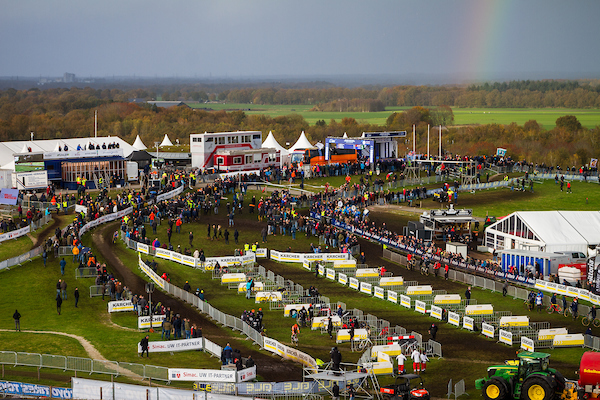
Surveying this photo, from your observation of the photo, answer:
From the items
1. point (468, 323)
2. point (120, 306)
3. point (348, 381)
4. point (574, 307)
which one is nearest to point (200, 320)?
A: point (120, 306)

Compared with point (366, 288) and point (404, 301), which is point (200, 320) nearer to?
point (366, 288)

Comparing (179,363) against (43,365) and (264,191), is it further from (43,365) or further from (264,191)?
(264,191)

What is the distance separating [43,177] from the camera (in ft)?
213

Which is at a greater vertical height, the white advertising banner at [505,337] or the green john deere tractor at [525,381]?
the green john deere tractor at [525,381]

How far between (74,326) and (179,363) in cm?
773

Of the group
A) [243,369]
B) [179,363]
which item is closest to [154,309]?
[179,363]

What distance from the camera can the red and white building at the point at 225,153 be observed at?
79250mm

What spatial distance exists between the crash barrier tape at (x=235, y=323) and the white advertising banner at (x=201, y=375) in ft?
11.0

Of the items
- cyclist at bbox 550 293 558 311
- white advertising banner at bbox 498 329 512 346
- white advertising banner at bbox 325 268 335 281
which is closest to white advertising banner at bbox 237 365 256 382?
white advertising banner at bbox 498 329 512 346

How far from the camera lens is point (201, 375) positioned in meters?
27.3

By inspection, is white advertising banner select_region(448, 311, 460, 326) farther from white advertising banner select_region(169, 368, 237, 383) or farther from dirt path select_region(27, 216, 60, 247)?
dirt path select_region(27, 216, 60, 247)

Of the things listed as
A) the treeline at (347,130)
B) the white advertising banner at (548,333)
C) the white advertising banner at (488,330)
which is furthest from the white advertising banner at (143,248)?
the treeline at (347,130)

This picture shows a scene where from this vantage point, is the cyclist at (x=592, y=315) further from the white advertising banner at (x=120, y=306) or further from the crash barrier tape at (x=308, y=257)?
the white advertising banner at (x=120, y=306)

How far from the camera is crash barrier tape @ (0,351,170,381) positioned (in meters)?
28.1
